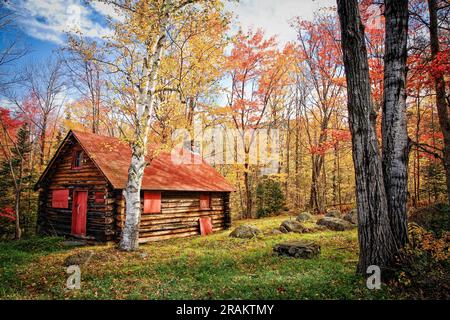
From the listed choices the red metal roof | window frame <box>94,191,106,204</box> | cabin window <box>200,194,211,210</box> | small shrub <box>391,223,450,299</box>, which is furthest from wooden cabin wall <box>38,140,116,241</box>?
small shrub <box>391,223,450,299</box>

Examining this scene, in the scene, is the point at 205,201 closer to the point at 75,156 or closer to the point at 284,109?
the point at 75,156

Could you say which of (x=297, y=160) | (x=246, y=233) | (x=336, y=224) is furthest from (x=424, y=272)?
(x=297, y=160)

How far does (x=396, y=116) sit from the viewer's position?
6.15 meters

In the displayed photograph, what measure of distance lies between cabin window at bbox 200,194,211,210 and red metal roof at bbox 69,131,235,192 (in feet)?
2.16

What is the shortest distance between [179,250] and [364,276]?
7.19 meters

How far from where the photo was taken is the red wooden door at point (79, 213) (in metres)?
13.7

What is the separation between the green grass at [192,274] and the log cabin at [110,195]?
8.83 feet

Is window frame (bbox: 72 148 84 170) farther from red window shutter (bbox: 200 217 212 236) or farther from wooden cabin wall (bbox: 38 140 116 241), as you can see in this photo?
red window shutter (bbox: 200 217 212 236)

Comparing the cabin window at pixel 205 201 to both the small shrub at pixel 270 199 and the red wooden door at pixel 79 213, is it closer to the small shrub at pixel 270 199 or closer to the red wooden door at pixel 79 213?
the red wooden door at pixel 79 213

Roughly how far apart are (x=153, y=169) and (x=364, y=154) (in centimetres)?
1233

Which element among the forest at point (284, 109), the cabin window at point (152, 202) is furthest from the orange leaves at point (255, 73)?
the cabin window at point (152, 202)

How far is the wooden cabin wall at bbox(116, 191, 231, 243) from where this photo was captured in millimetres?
13281

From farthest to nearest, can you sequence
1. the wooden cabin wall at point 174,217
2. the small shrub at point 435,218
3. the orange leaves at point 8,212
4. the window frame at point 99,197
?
the orange leaves at point 8,212, the wooden cabin wall at point 174,217, the window frame at point 99,197, the small shrub at point 435,218

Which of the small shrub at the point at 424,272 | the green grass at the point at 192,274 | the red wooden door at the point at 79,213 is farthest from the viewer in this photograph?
the red wooden door at the point at 79,213
